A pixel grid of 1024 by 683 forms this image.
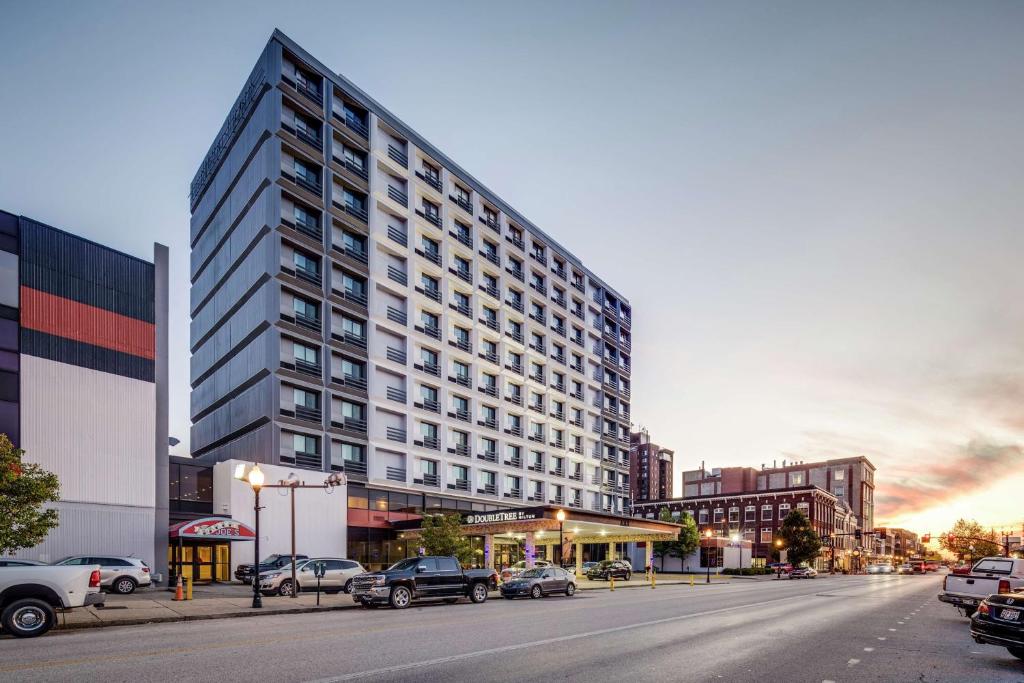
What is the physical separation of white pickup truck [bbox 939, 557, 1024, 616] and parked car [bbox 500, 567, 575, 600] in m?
14.9

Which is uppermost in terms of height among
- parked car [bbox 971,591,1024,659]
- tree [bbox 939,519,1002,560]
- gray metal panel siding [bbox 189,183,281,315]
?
gray metal panel siding [bbox 189,183,281,315]

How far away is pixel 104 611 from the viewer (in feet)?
67.6

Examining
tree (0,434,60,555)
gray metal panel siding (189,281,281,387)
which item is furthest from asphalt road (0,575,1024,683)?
gray metal panel siding (189,281,281,387)

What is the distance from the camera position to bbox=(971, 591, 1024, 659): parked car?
11.9 m

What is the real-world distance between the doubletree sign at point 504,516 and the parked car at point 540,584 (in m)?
12.4

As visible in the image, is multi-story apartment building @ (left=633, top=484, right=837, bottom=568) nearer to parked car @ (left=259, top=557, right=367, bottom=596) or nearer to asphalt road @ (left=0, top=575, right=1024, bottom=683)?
parked car @ (left=259, top=557, right=367, bottom=596)

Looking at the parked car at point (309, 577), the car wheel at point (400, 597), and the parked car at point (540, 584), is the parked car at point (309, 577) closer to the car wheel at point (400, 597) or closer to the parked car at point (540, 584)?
the car wheel at point (400, 597)

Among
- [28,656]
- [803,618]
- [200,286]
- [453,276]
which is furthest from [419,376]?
[28,656]

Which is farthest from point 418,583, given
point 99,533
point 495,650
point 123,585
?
point 99,533

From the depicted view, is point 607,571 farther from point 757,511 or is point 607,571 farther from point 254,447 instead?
point 757,511

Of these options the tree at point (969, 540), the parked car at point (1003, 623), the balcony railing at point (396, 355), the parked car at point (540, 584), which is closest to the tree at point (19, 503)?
the parked car at point (540, 584)

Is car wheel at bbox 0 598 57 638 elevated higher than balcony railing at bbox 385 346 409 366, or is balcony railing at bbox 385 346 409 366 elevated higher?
balcony railing at bbox 385 346 409 366

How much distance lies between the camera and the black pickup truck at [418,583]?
24.0 m

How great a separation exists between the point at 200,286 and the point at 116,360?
2804cm
